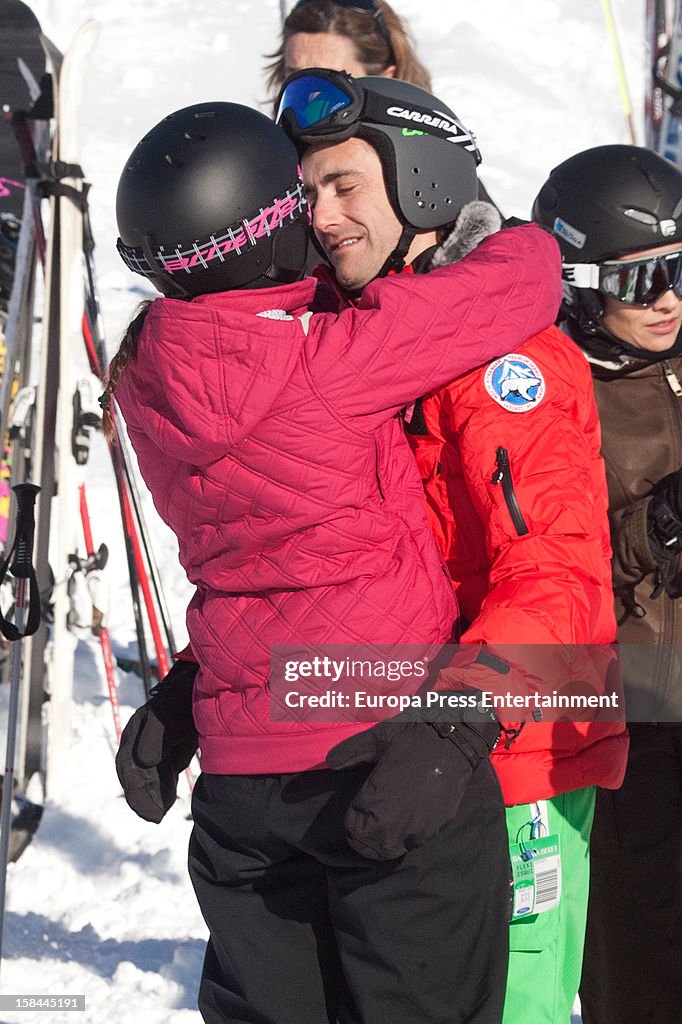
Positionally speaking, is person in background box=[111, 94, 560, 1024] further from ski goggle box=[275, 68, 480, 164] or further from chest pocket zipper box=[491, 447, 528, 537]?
ski goggle box=[275, 68, 480, 164]

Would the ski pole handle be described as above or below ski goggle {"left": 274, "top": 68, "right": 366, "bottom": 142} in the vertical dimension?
below

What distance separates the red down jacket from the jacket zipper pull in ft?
1.64

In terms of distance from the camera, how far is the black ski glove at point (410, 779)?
1694 mm

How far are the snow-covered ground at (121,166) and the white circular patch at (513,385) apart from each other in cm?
68

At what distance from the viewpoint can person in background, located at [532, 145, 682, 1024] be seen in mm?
2590

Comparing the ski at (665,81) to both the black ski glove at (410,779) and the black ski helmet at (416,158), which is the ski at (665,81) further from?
the black ski glove at (410,779)

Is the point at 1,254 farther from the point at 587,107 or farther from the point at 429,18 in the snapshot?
the point at 429,18

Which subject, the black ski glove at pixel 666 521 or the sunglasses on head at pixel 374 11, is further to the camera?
the sunglasses on head at pixel 374 11

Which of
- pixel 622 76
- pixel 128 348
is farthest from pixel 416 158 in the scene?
pixel 622 76

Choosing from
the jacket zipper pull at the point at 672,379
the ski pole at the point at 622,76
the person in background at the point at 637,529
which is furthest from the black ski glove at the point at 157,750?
the ski pole at the point at 622,76

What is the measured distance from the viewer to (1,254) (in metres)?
5.97

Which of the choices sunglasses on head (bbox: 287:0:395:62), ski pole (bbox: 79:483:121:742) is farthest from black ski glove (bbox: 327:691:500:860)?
ski pole (bbox: 79:483:121:742)

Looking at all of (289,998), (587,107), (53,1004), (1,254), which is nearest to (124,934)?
(53,1004)

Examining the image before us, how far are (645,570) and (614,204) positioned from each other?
0.90 metres
